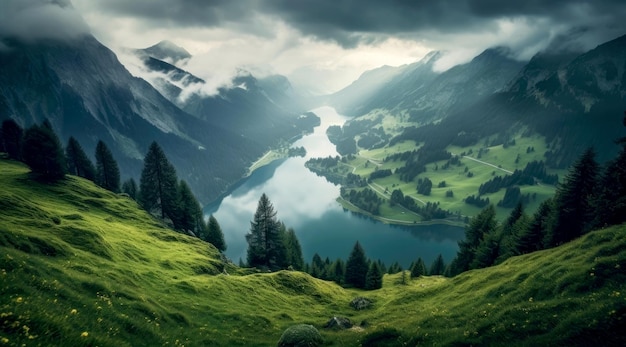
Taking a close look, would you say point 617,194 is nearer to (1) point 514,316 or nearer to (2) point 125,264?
(1) point 514,316

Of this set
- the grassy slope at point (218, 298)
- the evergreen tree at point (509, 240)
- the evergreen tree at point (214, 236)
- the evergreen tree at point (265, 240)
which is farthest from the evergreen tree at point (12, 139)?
the evergreen tree at point (509, 240)

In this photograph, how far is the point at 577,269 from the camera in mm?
29016

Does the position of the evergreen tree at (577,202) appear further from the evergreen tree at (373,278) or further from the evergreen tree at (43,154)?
the evergreen tree at (43,154)

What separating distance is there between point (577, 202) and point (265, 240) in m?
66.3

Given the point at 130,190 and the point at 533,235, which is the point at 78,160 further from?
the point at 533,235

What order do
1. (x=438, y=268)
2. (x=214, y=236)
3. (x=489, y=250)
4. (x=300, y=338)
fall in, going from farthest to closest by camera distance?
(x=438, y=268), (x=214, y=236), (x=489, y=250), (x=300, y=338)

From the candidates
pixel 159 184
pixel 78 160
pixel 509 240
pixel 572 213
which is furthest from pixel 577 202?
pixel 78 160

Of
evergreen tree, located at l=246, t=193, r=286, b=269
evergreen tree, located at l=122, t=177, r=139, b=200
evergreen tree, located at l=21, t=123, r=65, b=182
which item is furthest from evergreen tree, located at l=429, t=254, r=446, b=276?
evergreen tree, located at l=21, t=123, r=65, b=182

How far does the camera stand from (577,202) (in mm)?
56562

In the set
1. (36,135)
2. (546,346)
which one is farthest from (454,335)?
(36,135)

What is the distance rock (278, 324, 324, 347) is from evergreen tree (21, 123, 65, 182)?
252ft

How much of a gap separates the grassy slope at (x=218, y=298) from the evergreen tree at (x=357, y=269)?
20358mm

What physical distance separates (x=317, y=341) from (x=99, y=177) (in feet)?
337

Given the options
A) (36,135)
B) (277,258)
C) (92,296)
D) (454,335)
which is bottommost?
(277,258)
